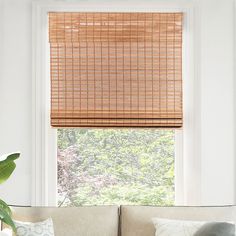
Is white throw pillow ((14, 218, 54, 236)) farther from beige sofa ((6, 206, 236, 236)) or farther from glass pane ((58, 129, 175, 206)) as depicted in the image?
glass pane ((58, 129, 175, 206))

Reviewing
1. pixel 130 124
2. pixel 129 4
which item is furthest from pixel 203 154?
pixel 129 4

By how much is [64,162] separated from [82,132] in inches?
10.4

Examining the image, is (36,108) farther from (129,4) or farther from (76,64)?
(129,4)

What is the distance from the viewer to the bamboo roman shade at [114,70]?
13.4 feet

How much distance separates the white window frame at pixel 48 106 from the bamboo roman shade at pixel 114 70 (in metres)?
0.06

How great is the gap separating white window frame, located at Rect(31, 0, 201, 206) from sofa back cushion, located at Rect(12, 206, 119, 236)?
0.42 metres

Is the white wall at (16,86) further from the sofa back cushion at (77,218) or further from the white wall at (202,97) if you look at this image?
the sofa back cushion at (77,218)

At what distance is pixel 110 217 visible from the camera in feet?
11.8

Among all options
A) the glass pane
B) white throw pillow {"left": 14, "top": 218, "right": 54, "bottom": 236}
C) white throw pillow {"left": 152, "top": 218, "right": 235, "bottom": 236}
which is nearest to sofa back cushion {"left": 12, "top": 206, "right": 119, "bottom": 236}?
white throw pillow {"left": 14, "top": 218, "right": 54, "bottom": 236}

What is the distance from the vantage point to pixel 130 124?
13.4 feet

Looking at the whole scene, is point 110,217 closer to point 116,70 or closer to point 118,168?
point 118,168

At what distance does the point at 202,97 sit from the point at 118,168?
0.83m

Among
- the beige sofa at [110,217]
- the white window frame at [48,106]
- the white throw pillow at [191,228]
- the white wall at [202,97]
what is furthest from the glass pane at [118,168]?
the white throw pillow at [191,228]

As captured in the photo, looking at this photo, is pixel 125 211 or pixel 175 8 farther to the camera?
pixel 175 8
